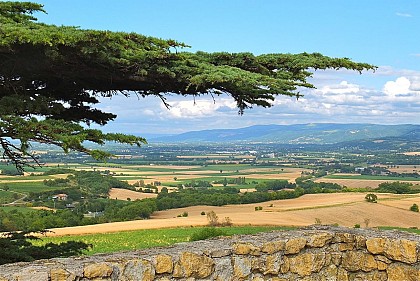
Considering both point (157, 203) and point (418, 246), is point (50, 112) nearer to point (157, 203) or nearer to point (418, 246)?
point (418, 246)

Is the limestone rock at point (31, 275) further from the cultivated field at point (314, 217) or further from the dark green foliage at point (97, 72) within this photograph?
the cultivated field at point (314, 217)

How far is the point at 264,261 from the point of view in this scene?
220 inches

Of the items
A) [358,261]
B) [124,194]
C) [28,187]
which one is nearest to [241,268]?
[358,261]

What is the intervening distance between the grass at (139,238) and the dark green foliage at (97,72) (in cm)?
1798

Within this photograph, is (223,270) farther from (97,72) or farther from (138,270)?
(97,72)

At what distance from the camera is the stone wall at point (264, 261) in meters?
4.68

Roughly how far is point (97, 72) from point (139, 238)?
2392 centimetres

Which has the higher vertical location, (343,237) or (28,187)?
(343,237)

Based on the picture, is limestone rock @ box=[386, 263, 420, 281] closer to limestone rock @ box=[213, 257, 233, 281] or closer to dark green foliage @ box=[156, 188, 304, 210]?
limestone rock @ box=[213, 257, 233, 281]

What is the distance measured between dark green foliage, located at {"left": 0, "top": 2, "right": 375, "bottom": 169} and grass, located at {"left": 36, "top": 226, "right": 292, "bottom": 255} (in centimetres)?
1798

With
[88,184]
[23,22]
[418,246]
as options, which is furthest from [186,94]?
[88,184]

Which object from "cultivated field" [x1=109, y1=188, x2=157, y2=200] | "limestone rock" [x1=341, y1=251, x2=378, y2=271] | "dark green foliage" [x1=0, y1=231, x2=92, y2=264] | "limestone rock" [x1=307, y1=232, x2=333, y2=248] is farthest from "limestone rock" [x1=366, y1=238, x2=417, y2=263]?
"cultivated field" [x1=109, y1=188, x2=157, y2=200]

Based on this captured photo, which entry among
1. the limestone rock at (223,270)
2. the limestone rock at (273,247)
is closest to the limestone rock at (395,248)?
the limestone rock at (273,247)

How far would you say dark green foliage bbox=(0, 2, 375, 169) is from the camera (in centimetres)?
589
